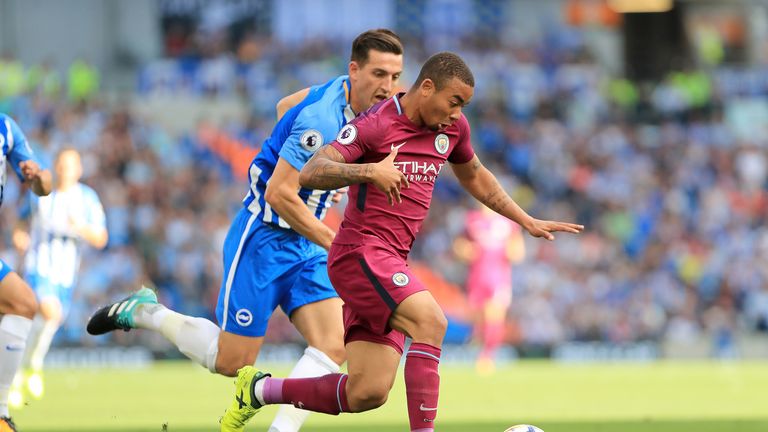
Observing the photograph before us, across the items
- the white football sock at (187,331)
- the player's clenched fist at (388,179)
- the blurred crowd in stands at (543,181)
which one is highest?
the blurred crowd in stands at (543,181)

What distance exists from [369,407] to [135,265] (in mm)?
15229

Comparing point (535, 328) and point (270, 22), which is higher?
point (270, 22)

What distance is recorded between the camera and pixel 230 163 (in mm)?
24500

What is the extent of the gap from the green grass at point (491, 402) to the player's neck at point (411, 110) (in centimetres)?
376

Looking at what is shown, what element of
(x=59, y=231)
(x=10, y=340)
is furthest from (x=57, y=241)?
(x=10, y=340)

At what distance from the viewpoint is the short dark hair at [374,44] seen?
25.8 feet

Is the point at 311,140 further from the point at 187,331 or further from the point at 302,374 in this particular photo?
the point at 187,331

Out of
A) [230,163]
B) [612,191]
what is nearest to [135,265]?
[230,163]

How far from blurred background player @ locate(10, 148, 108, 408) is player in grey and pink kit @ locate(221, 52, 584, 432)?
275 inches

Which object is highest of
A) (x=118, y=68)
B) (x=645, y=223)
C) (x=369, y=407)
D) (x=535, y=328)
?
(x=118, y=68)

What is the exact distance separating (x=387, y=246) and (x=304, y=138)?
1038mm

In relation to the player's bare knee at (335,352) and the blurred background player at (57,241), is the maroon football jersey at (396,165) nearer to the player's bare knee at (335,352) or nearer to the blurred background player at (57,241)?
the player's bare knee at (335,352)

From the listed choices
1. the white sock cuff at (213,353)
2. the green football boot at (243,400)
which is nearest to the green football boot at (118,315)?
the white sock cuff at (213,353)

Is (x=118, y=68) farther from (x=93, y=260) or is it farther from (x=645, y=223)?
(x=645, y=223)
